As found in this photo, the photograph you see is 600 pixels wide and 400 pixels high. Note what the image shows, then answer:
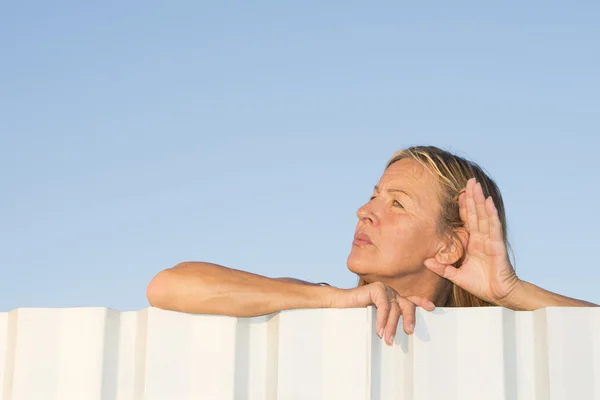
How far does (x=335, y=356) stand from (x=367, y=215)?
87 cm

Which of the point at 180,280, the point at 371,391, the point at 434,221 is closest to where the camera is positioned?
the point at 371,391

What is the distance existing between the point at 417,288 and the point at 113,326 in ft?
4.63

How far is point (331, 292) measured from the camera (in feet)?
9.37

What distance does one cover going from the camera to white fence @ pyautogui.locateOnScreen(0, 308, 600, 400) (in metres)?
2.73

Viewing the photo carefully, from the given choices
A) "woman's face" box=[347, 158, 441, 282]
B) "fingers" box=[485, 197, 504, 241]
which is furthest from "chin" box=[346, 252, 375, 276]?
"fingers" box=[485, 197, 504, 241]

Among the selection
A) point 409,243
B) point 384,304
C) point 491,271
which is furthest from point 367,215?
point 384,304

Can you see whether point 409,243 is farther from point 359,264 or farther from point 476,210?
point 476,210

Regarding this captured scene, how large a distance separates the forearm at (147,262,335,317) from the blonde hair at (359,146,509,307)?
1020 mm

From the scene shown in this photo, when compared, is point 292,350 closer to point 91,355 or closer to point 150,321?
point 150,321

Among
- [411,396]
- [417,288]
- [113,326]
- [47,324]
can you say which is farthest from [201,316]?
[417,288]

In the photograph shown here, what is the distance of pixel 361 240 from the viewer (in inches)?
135

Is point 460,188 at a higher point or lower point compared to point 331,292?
higher

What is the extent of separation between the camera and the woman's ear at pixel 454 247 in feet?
12.1

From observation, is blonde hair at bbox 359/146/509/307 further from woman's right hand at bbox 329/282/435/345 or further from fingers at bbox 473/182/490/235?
woman's right hand at bbox 329/282/435/345
